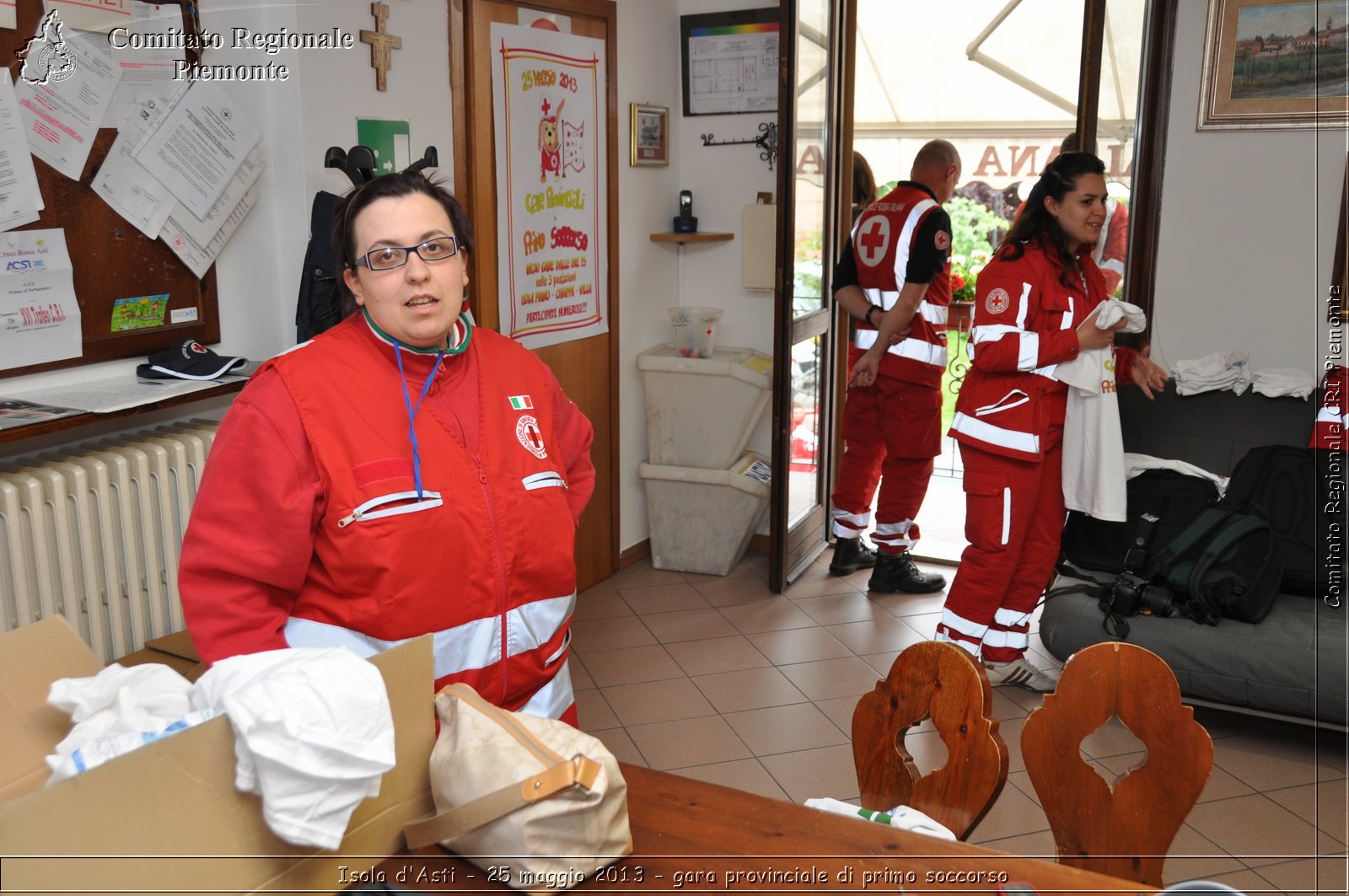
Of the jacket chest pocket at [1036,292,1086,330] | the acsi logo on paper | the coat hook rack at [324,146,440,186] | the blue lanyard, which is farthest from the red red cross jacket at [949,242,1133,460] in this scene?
the acsi logo on paper

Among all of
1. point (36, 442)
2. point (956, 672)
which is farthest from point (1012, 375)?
point (36, 442)

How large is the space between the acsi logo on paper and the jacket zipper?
5.26 ft

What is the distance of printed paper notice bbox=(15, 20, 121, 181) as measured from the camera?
2.43 m

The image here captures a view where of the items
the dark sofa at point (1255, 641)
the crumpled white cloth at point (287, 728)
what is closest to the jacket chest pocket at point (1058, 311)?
the dark sofa at point (1255, 641)

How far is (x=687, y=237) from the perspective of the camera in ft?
15.4

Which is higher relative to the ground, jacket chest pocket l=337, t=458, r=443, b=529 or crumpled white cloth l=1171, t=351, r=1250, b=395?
jacket chest pocket l=337, t=458, r=443, b=529

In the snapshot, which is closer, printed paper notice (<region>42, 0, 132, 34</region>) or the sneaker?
printed paper notice (<region>42, 0, 132, 34</region>)

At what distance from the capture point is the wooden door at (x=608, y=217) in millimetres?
3562

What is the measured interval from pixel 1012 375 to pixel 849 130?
1895 millimetres

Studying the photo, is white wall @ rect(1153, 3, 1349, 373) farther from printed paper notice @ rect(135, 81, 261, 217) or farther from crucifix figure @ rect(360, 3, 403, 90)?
printed paper notice @ rect(135, 81, 261, 217)

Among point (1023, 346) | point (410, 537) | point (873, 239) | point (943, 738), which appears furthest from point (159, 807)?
point (873, 239)

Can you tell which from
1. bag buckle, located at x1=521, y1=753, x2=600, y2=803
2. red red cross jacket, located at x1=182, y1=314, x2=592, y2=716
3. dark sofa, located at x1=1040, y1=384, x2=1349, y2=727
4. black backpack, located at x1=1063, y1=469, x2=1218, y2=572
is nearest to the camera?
bag buckle, located at x1=521, y1=753, x2=600, y2=803

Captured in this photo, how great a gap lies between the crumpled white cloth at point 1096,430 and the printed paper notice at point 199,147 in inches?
97.3

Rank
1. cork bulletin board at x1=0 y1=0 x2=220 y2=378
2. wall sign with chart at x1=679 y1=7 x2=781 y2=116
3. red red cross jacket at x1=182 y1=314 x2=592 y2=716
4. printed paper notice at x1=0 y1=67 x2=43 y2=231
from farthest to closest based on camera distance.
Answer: wall sign with chart at x1=679 y1=7 x2=781 y2=116, cork bulletin board at x1=0 y1=0 x2=220 y2=378, printed paper notice at x1=0 y1=67 x2=43 y2=231, red red cross jacket at x1=182 y1=314 x2=592 y2=716
